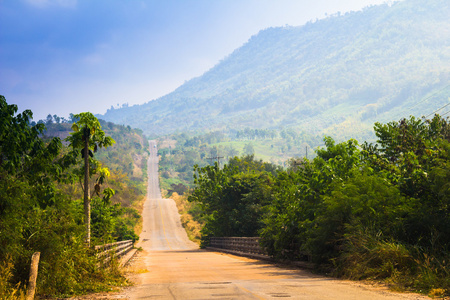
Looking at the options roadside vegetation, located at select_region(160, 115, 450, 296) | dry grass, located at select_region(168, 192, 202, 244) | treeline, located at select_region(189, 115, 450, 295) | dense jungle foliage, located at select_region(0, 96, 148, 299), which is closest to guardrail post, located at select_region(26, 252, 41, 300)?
dense jungle foliage, located at select_region(0, 96, 148, 299)

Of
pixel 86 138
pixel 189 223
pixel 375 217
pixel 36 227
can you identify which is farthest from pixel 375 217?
pixel 189 223

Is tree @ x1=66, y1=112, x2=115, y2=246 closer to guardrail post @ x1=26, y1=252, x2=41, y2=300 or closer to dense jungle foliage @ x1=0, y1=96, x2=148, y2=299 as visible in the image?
dense jungle foliage @ x1=0, y1=96, x2=148, y2=299

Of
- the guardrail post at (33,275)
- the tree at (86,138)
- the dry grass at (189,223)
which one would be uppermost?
the tree at (86,138)

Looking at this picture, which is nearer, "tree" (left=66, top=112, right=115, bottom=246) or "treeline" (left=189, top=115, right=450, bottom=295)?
"treeline" (left=189, top=115, right=450, bottom=295)

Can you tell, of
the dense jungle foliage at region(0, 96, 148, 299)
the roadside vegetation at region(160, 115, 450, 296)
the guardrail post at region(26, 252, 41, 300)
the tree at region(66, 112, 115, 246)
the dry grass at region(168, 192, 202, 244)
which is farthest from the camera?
the dry grass at region(168, 192, 202, 244)

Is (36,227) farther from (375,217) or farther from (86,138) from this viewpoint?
(375,217)

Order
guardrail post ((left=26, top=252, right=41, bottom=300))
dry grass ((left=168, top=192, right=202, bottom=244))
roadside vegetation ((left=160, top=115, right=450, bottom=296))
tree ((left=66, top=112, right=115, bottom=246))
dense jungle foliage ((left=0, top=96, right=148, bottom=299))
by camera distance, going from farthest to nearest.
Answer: dry grass ((left=168, top=192, right=202, bottom=244)) < tree ((left=66, top=112, right=115, bottom=246)) < roadside vegetation ((left=160, top=115, right=450, bottom=296)) < dense jungle foliage ((left=0, top=96, right=148, bottom=299)) < guardrail post ((left=26, top=252, right=41, bottom=300))

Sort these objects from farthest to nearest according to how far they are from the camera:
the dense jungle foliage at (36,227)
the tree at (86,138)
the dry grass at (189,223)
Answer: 1. the dry grass at (189,223)
2. the tree at (86,138)
3. the dense jungle foliage at (36,227)

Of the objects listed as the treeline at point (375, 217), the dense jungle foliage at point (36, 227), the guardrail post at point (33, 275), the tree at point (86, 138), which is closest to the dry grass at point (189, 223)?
the treeline at point (375, 217)

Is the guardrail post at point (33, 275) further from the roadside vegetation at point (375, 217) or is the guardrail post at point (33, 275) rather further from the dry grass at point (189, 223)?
the dry grass at point (189, 223)

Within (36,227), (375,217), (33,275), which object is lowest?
(33,275)

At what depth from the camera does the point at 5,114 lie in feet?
42.0

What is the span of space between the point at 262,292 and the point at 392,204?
634 cm

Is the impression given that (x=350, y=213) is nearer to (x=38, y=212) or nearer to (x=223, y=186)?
(x=38, y=212)
